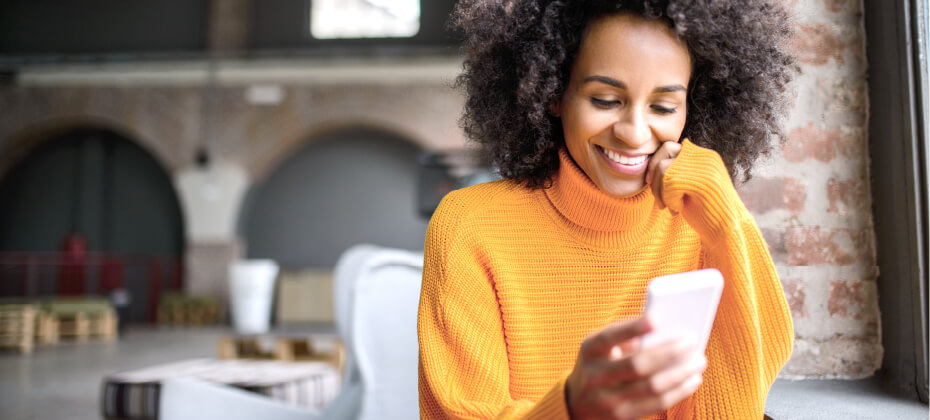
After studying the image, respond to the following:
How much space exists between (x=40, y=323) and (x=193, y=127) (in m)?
3.73

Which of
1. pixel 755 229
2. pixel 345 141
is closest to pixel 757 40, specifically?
pixel 755 229

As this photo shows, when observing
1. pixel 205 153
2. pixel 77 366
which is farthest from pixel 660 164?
pixel 205 153

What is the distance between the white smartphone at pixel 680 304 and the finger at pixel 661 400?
0.13 feet

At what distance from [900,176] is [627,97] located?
2.25 ft

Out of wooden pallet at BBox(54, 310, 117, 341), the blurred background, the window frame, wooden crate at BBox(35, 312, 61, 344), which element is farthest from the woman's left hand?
wooden pallet at BBox(54, 310, 117, 341)

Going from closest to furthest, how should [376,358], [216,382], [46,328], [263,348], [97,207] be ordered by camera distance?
1. [376,358]
2. [216,382]
3. [263,348]
4. [46,328]
5. [97,207]

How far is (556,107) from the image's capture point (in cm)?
107

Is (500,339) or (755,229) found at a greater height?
(755,229)

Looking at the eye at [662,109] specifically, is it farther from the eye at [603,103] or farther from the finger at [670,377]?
the finger at [670,377]

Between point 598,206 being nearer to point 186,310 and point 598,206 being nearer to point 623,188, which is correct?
point 623,188

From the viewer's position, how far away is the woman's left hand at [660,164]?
0.89 meters

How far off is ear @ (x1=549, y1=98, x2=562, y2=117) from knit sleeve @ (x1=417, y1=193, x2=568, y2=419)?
226 mm

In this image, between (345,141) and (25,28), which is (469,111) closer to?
(345,141)

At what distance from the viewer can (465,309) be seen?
0.95 m
